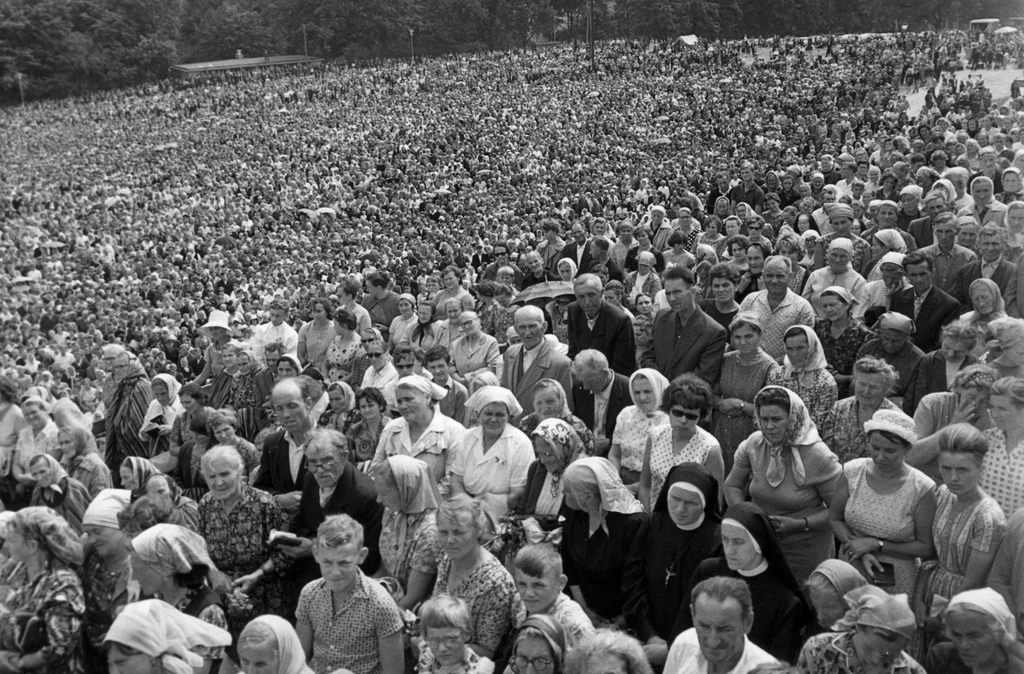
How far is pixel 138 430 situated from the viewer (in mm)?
7234

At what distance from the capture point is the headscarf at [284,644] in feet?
12.0

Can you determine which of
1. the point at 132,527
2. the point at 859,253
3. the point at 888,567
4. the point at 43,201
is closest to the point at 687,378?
the point at 888,567

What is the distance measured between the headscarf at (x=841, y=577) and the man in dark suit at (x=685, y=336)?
2.31 meters

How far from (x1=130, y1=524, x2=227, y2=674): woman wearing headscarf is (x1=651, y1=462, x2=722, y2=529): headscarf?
1.76 meters

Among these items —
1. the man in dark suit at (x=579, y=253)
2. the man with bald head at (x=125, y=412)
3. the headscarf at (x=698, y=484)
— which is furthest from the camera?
the man in dark suit at (x=579, y=253)

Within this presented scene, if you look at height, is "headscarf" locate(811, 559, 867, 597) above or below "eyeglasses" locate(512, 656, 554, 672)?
above

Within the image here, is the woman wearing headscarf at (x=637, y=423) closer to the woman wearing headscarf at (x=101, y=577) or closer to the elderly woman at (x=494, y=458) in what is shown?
the elderly woman at (x=494, y=458)

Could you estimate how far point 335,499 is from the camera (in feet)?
16.2

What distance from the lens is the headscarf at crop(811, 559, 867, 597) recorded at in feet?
11.7

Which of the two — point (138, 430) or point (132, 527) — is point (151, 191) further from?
point (132, 527)

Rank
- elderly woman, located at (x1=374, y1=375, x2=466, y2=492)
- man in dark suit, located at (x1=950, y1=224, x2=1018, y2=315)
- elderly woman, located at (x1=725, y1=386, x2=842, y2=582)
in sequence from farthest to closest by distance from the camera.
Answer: man in dark suit, located at (x1=950, y1=224, x2=1018, y2=315) < elderly woman, located at (x1=374, y1=375, x2=466, y2=492) < elderly woman, located at (x1=725, y1=386, x2=842, y2=582)

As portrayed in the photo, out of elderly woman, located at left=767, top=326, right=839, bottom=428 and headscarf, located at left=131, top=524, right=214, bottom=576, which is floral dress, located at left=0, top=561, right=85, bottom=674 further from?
elderly woman, located at left=767, top=326, right=839, bottom=428

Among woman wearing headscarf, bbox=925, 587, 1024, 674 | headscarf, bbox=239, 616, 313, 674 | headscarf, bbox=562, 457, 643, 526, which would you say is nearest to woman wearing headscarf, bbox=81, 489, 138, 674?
headscarf, bbox=239, 616, 313, 674

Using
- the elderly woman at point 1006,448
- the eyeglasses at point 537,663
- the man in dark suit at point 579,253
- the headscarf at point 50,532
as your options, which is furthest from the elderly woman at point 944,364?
the man in dark suit at point 579,253
